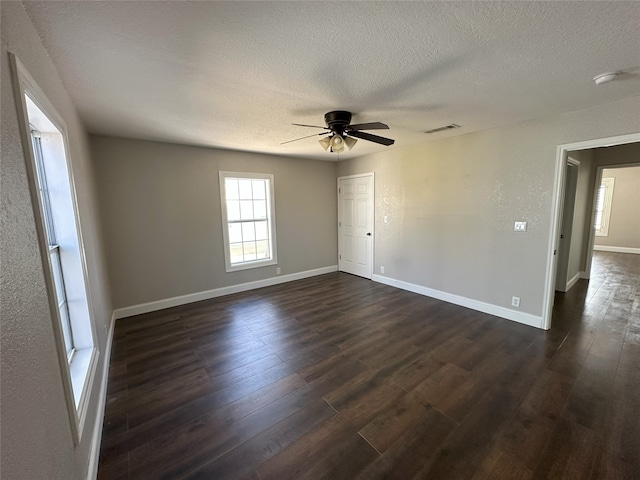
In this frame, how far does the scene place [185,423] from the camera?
1.87 meters

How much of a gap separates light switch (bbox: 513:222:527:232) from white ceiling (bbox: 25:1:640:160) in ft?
4.03

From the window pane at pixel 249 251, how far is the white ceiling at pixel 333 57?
2.38m

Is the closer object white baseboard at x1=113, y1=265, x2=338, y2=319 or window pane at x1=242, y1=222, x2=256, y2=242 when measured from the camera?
white baseboard at x1=113, y1=265, x2=338, y2=319

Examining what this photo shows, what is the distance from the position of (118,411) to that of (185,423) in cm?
58

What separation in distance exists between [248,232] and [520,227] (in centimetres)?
407

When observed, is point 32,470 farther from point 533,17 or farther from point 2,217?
point 533,17

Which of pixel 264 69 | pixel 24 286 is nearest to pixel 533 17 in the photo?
pixel 264 69

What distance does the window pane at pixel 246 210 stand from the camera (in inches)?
185

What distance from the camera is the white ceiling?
4.33 ft

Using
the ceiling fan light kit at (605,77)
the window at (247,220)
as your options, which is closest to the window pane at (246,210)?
the window at (247,220)

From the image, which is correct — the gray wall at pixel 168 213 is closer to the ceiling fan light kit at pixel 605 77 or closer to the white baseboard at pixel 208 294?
the white baseboard at pixel 208 294

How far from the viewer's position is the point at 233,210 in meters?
4.60

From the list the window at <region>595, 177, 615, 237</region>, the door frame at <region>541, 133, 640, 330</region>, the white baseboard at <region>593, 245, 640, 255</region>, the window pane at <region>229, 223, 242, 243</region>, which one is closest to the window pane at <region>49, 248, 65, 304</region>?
the window pane at <region>229, 223, 242, 243</region>

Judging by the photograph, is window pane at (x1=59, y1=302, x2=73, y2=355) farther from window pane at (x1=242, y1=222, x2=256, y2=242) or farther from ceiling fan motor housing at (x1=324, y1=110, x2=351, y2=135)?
window pane at (x1=242, y1=222, x2=256, y2=242)
